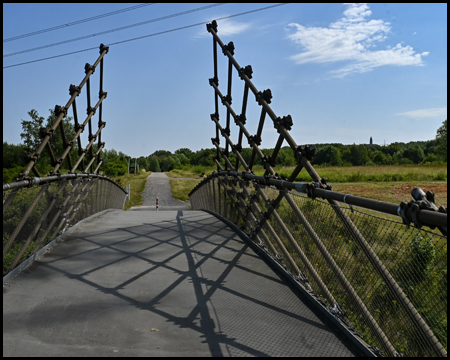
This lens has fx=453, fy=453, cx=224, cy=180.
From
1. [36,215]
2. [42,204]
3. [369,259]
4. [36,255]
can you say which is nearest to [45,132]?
Result: [42,204]

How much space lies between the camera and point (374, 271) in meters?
3.70

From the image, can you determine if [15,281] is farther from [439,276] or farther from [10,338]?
[439,276]

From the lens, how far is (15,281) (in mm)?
5348

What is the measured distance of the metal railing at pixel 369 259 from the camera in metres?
3.02

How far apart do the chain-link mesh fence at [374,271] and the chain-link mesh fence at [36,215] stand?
332 cm

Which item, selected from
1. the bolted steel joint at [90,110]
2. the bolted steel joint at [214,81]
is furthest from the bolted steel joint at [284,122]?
the bolted steel joint at [90,110]

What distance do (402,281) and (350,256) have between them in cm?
91

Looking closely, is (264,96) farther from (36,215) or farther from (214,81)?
(214,81)

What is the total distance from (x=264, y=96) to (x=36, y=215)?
3.92 m

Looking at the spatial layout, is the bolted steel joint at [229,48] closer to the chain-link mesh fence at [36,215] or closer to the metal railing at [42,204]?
the metal railing at [42,204]

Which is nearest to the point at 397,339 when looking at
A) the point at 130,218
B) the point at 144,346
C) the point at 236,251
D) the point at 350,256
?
the point at 350,256

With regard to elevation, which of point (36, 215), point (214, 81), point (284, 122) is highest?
point (214, 81)

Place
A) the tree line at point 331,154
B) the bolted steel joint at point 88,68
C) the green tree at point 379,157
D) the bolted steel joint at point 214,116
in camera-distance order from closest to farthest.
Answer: the bolted steel joint at point 88,68 → the bolted steel joint at point 214,116 → the tree line at point 331,154 → the green tree at point 379,157

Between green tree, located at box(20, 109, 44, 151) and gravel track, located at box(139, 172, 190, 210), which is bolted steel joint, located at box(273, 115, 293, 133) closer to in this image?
gravel track, located at box(139, 172, 190, 210)
